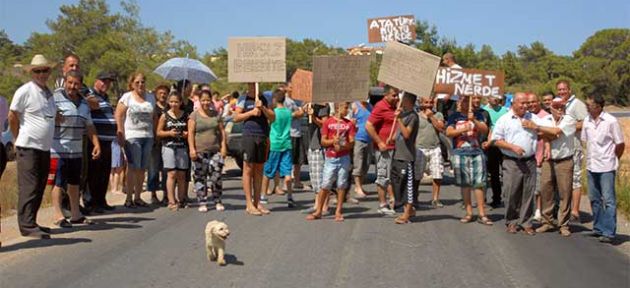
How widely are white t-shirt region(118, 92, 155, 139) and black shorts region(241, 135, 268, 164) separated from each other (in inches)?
61.7

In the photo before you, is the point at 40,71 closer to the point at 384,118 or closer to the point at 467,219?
the point at 384,118

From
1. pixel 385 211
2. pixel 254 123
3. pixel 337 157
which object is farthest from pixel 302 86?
pixel 385 211

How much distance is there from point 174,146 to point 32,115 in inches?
118

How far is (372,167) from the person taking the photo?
707 inches

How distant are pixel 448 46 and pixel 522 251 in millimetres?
33266

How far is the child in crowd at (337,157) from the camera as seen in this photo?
1011 cm

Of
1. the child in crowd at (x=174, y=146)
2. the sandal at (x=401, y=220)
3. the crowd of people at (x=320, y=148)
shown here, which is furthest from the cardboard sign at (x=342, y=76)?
the child in crowd at (x=174, y=146)

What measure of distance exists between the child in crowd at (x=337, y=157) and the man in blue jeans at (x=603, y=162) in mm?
3113

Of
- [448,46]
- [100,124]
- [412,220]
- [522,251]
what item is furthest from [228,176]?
[448,46]

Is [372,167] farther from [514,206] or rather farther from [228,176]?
[514,206]

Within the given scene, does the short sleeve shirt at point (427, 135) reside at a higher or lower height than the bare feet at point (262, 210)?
higher

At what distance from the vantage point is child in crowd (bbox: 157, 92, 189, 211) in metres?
11.0

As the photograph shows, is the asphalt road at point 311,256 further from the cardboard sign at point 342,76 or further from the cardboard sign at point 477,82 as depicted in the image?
the cardboard sign at point 477,82

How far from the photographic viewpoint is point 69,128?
9289 millimetres
